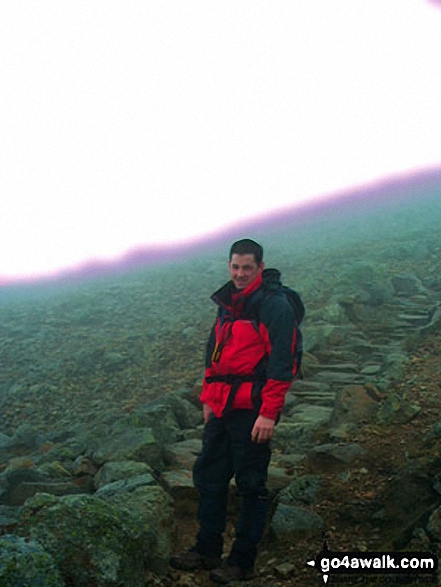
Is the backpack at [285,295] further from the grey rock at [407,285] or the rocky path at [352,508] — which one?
the grey rock at [407,285]

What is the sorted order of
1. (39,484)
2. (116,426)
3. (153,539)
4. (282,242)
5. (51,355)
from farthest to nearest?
(282,242), (51,355), (116,426), (39,484), (153,539)

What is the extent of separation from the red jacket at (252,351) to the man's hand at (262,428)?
47mm

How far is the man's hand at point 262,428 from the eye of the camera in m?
4.90

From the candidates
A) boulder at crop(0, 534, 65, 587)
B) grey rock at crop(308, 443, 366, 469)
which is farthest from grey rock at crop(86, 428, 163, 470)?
boulder at crop(0, 534, 65, 587)

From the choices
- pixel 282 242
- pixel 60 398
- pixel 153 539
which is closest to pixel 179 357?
pixel 60 398

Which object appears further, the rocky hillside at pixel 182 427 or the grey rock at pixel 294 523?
the grey rock at pixel 294 523

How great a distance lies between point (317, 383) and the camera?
11.3 m

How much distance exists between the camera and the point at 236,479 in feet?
17.2

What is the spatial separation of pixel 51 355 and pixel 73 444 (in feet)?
27.8

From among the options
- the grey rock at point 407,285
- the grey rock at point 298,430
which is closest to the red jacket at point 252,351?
the grey rock at point 298,430

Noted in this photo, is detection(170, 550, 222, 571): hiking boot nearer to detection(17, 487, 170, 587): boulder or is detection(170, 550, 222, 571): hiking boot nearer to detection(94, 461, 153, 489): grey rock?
Result: detection(17, 487, 170, 587): boulder

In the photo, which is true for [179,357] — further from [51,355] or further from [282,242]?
[282,242]

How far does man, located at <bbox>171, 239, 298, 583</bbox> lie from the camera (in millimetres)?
5004
